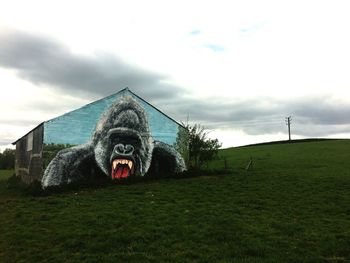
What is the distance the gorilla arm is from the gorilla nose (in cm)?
193

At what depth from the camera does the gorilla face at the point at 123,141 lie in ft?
98.0

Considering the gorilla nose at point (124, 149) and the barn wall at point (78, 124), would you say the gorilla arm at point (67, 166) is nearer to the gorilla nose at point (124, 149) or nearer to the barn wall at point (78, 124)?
the barn wall at point (78, 124)

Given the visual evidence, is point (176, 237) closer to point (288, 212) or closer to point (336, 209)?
point (288, 212)

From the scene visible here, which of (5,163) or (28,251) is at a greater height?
(5,163)

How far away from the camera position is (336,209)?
19.3 meters

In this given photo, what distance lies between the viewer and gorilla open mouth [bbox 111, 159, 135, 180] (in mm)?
30062

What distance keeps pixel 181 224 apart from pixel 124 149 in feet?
50.5

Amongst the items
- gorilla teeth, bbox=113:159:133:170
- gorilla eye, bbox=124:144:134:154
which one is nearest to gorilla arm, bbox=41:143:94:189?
gorilla teeth, bbox=113:159:133:170

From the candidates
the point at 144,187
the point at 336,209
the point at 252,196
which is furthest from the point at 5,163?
the point at 336,209

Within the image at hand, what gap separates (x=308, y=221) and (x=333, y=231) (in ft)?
5.47

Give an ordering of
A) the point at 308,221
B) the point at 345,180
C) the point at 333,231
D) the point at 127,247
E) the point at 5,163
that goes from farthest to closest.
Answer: the point at 5,163, the point at 345,180, the point at 308,221, the point at 333,231, the point at 127,247

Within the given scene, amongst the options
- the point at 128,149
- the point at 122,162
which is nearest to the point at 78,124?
the point at 128,149

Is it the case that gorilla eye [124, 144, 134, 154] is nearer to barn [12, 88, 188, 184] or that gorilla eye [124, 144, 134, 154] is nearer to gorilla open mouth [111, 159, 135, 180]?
gorilla open mouth [111, 159, 135, 180]

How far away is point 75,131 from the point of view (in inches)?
1153
